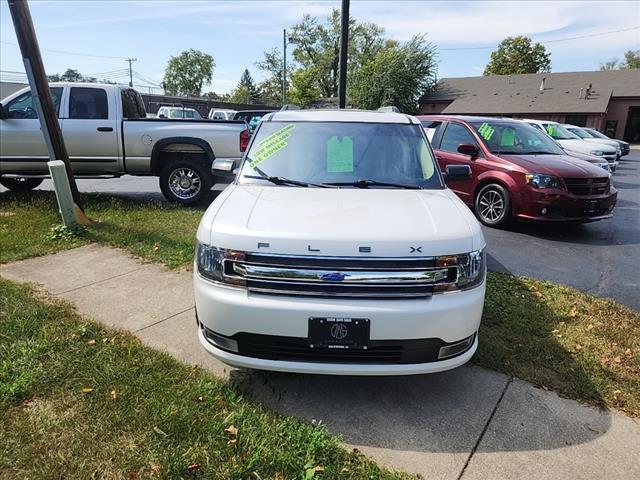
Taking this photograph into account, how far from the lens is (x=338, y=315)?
100 inches

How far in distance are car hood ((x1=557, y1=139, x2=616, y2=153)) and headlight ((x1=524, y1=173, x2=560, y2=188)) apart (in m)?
9.49

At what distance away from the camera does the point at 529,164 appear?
7.30m

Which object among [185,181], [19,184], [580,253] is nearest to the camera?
[580,253]

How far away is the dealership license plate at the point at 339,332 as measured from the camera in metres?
2.55

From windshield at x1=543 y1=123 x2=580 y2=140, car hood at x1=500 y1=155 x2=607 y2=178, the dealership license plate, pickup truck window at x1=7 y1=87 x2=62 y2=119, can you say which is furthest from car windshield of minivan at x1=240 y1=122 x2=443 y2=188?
windshield at x1=543 y1=123 x2=580 y2=140

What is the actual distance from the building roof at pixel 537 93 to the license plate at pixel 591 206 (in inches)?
1314

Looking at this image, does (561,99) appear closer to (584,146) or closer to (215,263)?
(584,146)

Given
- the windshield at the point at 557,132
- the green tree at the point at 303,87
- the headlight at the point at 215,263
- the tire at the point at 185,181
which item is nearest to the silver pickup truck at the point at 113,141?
Result: the tire at the point at 185,181

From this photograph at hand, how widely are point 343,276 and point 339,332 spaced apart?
1.03 feet

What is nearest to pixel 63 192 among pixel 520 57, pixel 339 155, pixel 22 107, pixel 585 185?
pixel 22 107

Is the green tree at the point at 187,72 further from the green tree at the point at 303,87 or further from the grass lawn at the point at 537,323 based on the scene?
the grass lawn at the point at 537,323

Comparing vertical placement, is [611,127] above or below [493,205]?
above

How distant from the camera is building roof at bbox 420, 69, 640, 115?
3644 cm

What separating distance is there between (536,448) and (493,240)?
15.4 feet
